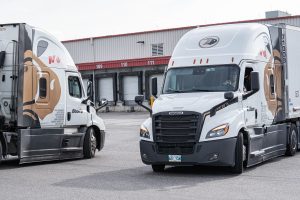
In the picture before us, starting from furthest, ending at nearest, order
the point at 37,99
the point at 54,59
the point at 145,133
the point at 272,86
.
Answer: the point at 54,59 < the point at 37,99 < the point at 272,86 < the point at 145,133

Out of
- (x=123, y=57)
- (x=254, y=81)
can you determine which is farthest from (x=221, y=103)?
(x=123, y=57)

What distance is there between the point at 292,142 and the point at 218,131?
527 centimetres

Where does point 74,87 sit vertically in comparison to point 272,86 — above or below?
above

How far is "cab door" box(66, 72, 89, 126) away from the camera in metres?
17.6

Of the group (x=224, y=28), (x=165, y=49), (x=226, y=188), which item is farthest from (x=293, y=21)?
(x=226, y=188)

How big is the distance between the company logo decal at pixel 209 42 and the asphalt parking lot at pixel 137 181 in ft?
9.58

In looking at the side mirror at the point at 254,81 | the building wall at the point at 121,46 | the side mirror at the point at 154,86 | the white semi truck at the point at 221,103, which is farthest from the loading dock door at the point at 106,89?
the side mirror at the point at 254,81

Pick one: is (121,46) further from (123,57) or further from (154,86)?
(154,86)

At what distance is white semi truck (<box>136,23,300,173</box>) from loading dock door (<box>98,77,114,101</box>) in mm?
35056

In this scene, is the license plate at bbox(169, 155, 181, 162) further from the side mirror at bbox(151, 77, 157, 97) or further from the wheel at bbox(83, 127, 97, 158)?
Result: the wheel at bbox(83, 127, 97, 158)

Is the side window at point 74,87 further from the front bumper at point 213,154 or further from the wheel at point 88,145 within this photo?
the front bumper at point 213,154

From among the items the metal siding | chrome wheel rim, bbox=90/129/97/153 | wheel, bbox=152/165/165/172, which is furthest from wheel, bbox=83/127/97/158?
the metal siding

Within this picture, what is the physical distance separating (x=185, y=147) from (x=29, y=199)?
163 inches

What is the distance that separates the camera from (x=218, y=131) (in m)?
13.1
